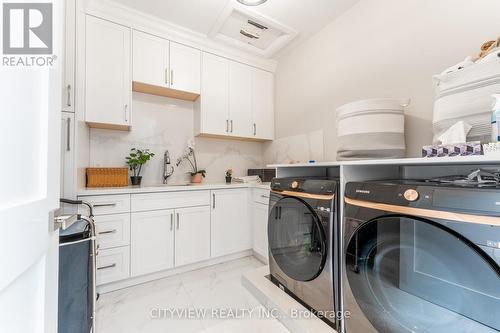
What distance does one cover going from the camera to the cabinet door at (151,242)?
6.05 ft

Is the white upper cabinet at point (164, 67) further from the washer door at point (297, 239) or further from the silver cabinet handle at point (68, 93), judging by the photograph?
the washer door at point (297, 239)

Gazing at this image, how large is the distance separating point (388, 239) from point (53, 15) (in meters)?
1.39

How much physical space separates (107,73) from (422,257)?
259 cm

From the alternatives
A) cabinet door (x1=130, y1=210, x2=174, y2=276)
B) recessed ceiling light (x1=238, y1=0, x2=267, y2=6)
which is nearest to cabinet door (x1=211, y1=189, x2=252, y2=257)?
cabinet door (x1=130, y1=210, x2=174, y2=276)

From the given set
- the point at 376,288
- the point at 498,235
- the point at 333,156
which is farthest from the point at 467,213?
the point at 333,156

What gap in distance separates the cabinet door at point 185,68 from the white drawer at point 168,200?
1.16m

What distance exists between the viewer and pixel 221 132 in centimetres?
263

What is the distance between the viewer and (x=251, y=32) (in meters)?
2.34

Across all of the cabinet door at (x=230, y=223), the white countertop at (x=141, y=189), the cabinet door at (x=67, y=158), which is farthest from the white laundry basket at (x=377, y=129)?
the cabinet door at (x=67, y=158)

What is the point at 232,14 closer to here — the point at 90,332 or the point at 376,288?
the point at 376,288

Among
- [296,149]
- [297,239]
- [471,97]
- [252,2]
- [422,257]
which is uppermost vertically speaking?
[252,2]

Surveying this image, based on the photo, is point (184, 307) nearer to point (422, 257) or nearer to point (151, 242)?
point (151, 242)

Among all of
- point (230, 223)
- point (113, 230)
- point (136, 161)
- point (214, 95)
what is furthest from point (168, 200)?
point (214, 95)

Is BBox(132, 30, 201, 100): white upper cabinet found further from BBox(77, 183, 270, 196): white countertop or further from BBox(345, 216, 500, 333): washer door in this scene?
BBox(345, 216, 500, 333): washer door
